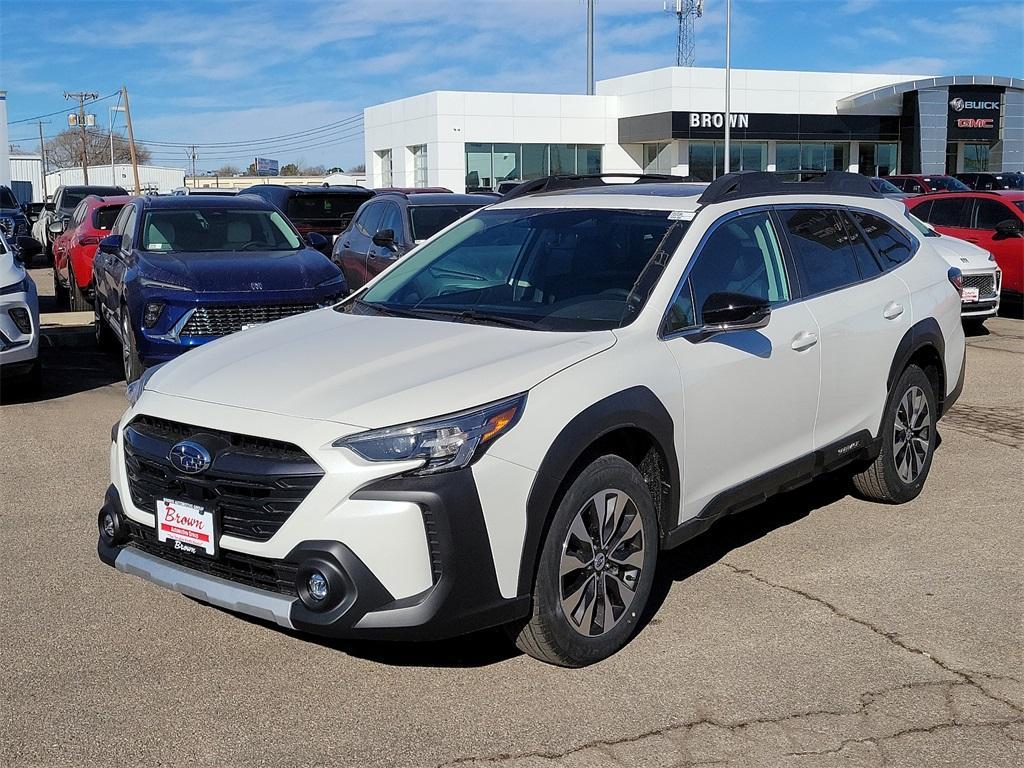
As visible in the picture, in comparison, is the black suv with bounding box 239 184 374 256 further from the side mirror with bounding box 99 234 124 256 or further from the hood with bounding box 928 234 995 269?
the hood with bounding box 928 234 995 269

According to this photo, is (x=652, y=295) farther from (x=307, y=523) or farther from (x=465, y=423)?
(x=307, y=523)

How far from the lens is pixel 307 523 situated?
3.67 metres

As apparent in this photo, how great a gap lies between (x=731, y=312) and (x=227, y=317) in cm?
536

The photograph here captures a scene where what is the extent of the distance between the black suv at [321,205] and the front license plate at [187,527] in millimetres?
13701

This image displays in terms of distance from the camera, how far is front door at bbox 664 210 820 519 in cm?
464

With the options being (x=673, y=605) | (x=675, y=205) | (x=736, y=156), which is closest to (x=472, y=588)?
(x=673, y=605)

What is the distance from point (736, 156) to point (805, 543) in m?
44.7

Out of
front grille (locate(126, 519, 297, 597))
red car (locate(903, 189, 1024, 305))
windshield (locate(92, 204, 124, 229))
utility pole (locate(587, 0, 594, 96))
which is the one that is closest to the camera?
front grille (locate(126, 519, 297, 597))

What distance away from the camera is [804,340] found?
5.24 metres

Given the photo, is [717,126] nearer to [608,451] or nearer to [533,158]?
[533,158]

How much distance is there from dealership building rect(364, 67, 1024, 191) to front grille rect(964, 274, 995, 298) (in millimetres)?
34469

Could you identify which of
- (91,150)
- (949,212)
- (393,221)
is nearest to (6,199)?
(393,221)

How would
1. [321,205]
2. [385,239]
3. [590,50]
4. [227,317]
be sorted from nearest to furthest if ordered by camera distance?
[227,317] < [385,239] < [321,205] < [590,50]

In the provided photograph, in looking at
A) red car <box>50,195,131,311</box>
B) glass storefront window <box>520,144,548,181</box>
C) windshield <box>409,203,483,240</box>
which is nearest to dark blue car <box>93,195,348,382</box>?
windshield <box>409,203,483,240</box>
